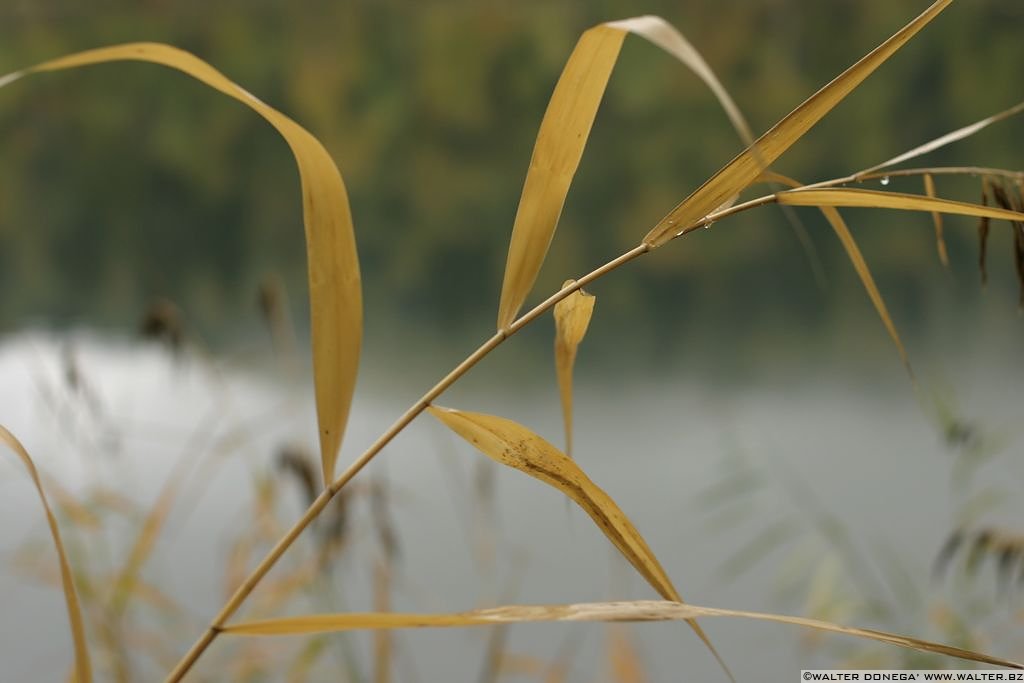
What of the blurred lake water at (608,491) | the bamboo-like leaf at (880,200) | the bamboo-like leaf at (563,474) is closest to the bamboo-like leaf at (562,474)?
the bamboo-like leaf at (563,474)

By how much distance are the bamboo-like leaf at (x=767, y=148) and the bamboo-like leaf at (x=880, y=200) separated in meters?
0.02

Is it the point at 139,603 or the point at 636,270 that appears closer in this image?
the point at 139,603

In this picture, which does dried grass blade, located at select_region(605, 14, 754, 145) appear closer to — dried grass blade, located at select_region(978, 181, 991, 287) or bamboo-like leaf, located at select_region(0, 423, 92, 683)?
dried grass blade, located at select_region(978, 181, 991, 287)

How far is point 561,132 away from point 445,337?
265 cm

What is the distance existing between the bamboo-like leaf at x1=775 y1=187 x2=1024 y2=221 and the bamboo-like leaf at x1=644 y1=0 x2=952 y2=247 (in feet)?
0.05

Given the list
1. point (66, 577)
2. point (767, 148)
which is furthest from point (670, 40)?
point (66, 577)

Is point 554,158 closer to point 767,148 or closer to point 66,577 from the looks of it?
point 767,148

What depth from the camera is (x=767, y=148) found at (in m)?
0.33

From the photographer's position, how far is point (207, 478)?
2.25m

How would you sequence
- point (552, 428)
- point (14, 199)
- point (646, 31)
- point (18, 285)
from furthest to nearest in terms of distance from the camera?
point (14, 199) → point (18, 285) → point (552, 428) → point (646, 31)

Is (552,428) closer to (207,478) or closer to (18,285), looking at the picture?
(207,478)

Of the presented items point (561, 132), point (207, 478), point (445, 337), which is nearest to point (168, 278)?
point (445, 337)

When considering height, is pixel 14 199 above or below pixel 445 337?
above

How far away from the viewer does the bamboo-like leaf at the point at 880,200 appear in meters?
0.31
